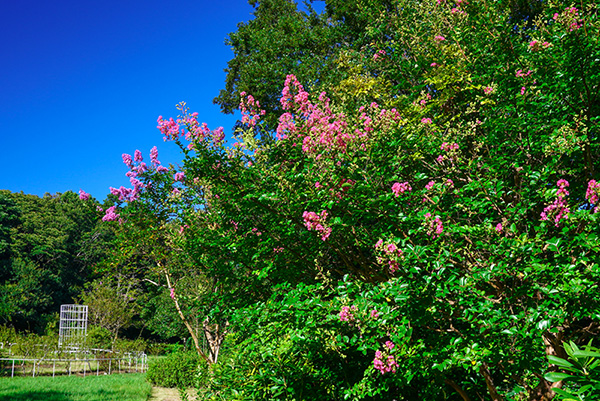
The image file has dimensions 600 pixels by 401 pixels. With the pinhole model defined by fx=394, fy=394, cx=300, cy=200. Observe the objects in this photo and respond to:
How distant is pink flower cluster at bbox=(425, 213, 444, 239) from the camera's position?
10.7ft

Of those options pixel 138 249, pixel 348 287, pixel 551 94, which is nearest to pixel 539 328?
pixel 348 287

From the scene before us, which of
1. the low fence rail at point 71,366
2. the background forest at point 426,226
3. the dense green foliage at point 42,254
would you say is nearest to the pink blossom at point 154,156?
the background forest at point 426,226

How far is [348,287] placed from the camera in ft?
12.3

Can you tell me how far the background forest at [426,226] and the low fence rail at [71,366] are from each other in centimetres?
1204

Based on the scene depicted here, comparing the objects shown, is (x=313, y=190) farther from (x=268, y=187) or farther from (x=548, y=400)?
(x=548, y=400)

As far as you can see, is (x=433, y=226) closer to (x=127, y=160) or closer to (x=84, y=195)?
(x=127, y=160)

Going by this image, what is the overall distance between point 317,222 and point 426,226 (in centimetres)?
102

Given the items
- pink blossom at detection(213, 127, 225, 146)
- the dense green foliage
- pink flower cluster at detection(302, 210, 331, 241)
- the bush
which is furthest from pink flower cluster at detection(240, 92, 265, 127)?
the dense green foliage

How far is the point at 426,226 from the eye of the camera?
3336 mm

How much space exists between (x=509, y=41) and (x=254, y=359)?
455 cm

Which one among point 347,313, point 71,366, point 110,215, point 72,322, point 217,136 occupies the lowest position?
point 71,366

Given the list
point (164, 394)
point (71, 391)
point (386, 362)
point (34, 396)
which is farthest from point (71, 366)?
point (386, 362)

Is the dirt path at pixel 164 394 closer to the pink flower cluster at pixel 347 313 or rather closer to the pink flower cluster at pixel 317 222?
the pink flower cluster at pixel 317 222

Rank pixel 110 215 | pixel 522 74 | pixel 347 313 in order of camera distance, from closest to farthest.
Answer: pixel 347 313 → pixel 522 74 → pixel 110 215
